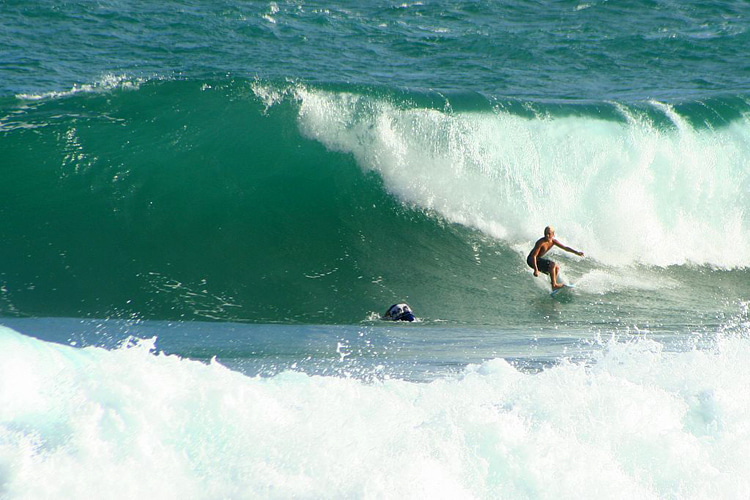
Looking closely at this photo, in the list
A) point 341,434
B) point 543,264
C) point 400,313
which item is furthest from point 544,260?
point 341,434

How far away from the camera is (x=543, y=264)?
11703 millimetres

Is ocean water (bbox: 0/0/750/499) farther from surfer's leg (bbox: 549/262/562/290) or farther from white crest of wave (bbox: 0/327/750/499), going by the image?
surfer's leg (bbox: 549/262/562/290)

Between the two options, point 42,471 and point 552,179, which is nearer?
point 42,471

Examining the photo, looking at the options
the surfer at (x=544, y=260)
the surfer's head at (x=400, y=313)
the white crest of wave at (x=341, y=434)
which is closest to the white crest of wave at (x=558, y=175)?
the surfer at (x=544, y=260)

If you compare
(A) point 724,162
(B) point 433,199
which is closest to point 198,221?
(B) point 433,199

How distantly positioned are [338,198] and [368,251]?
4.89 ft

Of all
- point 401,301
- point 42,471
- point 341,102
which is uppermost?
point 341,102

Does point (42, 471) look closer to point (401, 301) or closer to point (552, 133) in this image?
point (401, 301)

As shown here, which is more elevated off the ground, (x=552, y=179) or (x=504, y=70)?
(x=504, y=70)

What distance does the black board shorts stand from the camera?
38.3 ft

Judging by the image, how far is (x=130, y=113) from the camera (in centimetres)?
1330

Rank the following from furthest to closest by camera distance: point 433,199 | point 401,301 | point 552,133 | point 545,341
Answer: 1. point 552,133
2. point 433,199
3. point 401,301
4. point 545,341

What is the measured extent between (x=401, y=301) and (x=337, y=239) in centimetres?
193

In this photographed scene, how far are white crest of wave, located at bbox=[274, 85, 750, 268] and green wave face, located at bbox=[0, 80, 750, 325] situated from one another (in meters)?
0.03
